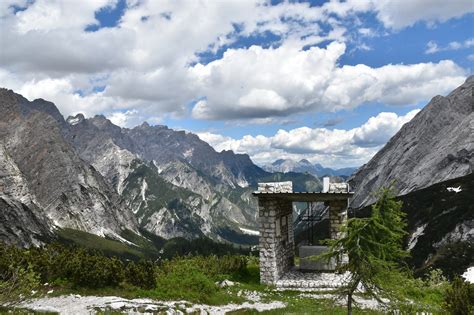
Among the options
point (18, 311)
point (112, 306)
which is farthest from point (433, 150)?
point (18, 311)

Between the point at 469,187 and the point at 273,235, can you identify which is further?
the point at 469,187

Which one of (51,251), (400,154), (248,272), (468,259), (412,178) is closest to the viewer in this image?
(51,251)

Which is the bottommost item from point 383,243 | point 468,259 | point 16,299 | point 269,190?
point 468,259

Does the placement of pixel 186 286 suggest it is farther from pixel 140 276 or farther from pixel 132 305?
pixel 132 305

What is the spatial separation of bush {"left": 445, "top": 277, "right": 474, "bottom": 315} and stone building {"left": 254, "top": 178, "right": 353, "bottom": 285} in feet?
26.5

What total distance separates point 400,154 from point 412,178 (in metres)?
38.6

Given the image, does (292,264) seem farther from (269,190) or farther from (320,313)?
(320,313)

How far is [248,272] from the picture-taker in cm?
3050

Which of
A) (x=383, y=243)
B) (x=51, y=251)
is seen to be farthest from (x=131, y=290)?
(x=383, y=243)

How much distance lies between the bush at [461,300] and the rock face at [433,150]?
4512 inches

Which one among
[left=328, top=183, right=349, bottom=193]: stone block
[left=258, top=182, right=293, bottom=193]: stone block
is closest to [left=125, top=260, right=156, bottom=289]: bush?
[left=258, top=182, right=293, bottom=193]: stone block

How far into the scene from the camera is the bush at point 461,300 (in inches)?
732

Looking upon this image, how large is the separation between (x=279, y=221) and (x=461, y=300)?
1345 cm

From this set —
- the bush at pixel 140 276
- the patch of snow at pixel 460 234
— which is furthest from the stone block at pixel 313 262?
the patch of snow at pixel 460 234
